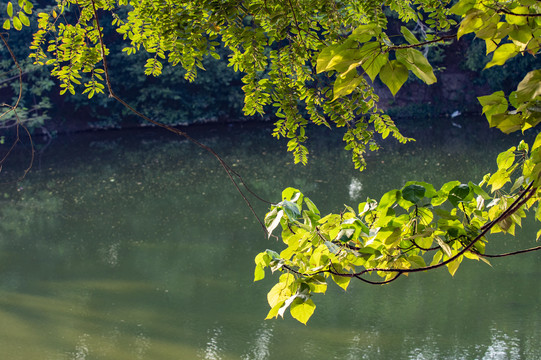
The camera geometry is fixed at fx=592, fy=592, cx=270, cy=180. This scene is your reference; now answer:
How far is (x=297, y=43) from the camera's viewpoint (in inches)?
69.0

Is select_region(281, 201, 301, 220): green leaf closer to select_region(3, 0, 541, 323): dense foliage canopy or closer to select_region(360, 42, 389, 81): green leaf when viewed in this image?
select_region(3, 0, 541, 323): dense foliage canopy

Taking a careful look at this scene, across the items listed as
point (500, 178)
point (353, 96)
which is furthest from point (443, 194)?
point (353, 96)

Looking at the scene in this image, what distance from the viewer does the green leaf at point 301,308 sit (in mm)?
1065

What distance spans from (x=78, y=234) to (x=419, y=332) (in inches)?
174

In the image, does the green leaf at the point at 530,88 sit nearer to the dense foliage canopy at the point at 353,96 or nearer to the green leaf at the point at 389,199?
the dense foliage canopy at the point at 353,96

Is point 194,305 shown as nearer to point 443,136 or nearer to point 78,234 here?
point 78,234

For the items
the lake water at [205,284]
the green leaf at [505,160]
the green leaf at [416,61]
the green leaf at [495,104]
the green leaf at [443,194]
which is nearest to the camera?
the green leaf at [416,61]

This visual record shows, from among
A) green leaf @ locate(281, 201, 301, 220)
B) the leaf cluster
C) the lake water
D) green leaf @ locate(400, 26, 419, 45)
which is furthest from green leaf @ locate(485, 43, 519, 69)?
the lake water

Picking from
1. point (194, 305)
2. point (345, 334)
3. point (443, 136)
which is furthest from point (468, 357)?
point (443, 136)

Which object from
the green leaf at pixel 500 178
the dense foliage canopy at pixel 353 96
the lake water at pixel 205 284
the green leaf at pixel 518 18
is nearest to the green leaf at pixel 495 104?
the dense foliage canopy at pixel 353 96

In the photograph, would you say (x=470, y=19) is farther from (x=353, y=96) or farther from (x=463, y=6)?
(x=353, y=96)

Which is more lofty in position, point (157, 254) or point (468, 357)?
point (157, 254)

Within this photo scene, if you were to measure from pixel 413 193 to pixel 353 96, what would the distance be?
66cm

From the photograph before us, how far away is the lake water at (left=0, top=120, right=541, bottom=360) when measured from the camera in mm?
4762
